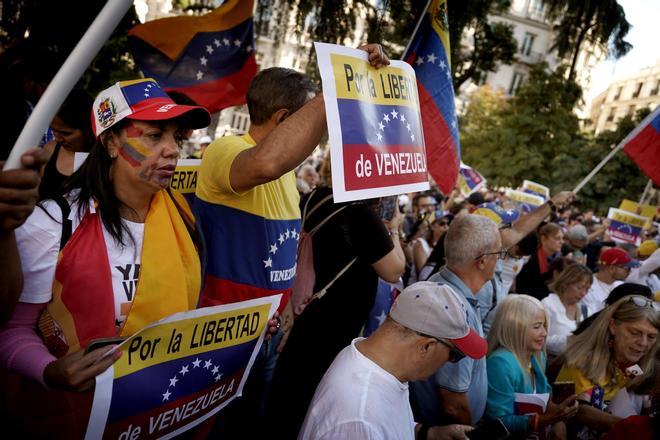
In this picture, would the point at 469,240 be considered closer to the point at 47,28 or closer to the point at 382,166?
the point at 382,166

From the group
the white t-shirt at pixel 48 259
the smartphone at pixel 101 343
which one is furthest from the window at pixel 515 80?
the smartphone at pixel 101 343

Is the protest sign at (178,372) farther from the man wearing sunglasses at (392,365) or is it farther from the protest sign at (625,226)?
the protest sign at (625,226)

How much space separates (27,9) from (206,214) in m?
4.40

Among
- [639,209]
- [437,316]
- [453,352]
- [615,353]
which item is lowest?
[639,209]

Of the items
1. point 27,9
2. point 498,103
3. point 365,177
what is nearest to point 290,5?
point 27,9

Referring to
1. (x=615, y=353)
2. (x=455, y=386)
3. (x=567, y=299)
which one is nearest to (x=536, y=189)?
(x=567, y=299)

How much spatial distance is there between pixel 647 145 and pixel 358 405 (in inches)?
200

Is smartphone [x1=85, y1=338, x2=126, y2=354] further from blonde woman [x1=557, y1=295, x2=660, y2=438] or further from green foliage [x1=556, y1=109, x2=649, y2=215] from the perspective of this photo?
green foliage [x1=556, y1=109, x2=649, y2=215]

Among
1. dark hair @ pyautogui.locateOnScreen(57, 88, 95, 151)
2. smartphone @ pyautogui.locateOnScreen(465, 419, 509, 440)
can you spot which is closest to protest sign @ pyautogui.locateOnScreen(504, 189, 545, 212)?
smartphone @ pyautogui.locateOnScreen(465, 419, 509, 440)

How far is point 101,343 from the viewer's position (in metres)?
1.56

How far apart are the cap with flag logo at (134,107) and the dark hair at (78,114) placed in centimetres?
112

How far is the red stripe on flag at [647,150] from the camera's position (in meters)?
5.36

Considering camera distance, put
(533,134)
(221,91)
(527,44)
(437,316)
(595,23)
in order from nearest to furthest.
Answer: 1. (437,316)
2. (221,91)
3. (595,23)
4. (533,134)
5. (527,44)

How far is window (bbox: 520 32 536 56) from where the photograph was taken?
49.6m
